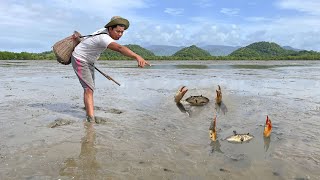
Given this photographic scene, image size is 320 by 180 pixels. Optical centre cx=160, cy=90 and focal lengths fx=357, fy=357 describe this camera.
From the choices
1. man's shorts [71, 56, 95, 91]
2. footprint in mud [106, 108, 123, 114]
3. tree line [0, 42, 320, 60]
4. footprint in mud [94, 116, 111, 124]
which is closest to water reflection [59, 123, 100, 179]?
footprint in mud [94, 116, 111, 124]

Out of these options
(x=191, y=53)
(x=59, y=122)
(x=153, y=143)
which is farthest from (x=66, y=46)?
(x=191, y=53)

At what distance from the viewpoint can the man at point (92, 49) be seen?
677 centimetres

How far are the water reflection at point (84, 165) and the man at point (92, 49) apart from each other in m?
1.82

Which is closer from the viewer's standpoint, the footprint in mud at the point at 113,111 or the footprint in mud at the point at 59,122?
the footprint in mud at the point at 59,122

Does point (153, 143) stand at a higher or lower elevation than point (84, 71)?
lower

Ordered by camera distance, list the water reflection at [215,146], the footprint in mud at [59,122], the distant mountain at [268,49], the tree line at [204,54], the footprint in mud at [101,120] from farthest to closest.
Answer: the distant mountain at [268,49] < the tree line at [204,54] < the footprint in mud at [101,120] < the footprint in mud at [59,122] < the water reflection at [215,146]

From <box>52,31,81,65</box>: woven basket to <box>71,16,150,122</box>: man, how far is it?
0.52 feet

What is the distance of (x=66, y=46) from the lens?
24.9 ft

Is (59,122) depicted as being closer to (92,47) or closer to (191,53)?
(92,47)

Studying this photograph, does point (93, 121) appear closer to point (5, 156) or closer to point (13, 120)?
point (13, 120)

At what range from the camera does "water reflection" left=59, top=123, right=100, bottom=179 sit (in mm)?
4352

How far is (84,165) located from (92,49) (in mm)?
3164

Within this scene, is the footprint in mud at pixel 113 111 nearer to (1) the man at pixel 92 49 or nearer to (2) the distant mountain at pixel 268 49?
(1) the man at pixel 92 49

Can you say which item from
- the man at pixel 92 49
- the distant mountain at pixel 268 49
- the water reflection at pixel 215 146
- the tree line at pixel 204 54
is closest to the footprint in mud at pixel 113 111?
the man at pixel 92 49
